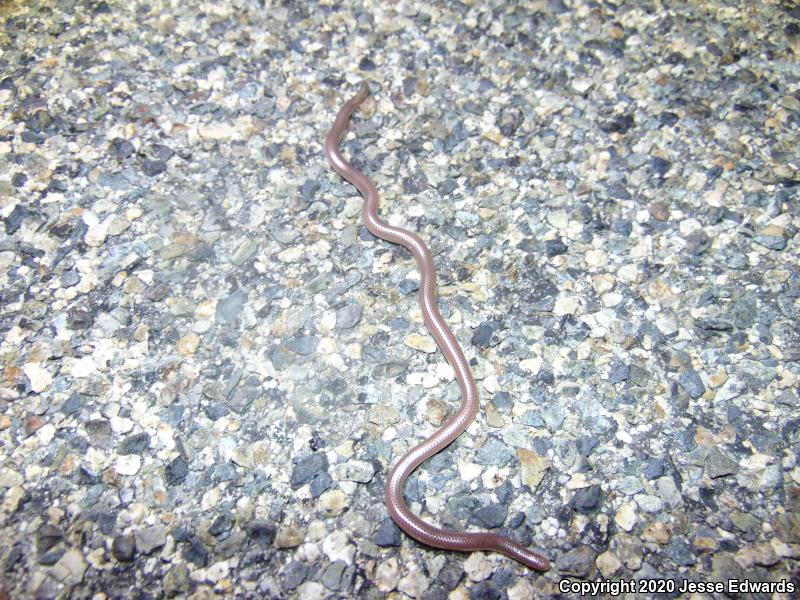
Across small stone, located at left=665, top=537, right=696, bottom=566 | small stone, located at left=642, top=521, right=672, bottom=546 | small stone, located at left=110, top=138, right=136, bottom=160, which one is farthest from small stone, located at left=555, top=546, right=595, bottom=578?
small stone, located at left=110, top=138, right=136, bottom=160

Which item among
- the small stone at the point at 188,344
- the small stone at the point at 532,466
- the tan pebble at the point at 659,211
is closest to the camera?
the small stone at the point at 532,466

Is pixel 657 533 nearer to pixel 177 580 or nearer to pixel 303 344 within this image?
pixel 303 344

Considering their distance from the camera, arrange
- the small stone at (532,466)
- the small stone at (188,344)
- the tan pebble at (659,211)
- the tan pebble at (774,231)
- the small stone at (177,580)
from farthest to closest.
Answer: the tan pebble at (659,211)
the tan pebble at (774,231)
the small stone at (188,344)
the small stone at (532,466)
the small stone at (177,580)

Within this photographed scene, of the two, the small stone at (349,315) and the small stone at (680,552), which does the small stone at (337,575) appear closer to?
the small stone at (349,315)

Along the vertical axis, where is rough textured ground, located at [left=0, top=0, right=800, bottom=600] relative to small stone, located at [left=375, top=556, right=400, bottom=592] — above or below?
above

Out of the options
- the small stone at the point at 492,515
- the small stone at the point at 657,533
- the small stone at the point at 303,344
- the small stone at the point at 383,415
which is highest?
the small stone at the point at 303,344

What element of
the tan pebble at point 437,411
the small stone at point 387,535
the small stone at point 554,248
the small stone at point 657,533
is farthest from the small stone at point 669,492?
the small stone at point 554,248

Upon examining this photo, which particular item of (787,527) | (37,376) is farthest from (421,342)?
(37,376)

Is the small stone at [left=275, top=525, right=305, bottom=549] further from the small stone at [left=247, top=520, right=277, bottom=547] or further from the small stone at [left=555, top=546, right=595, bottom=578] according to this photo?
the small stone at [left=555, top=546, right=595, bottom=578]
